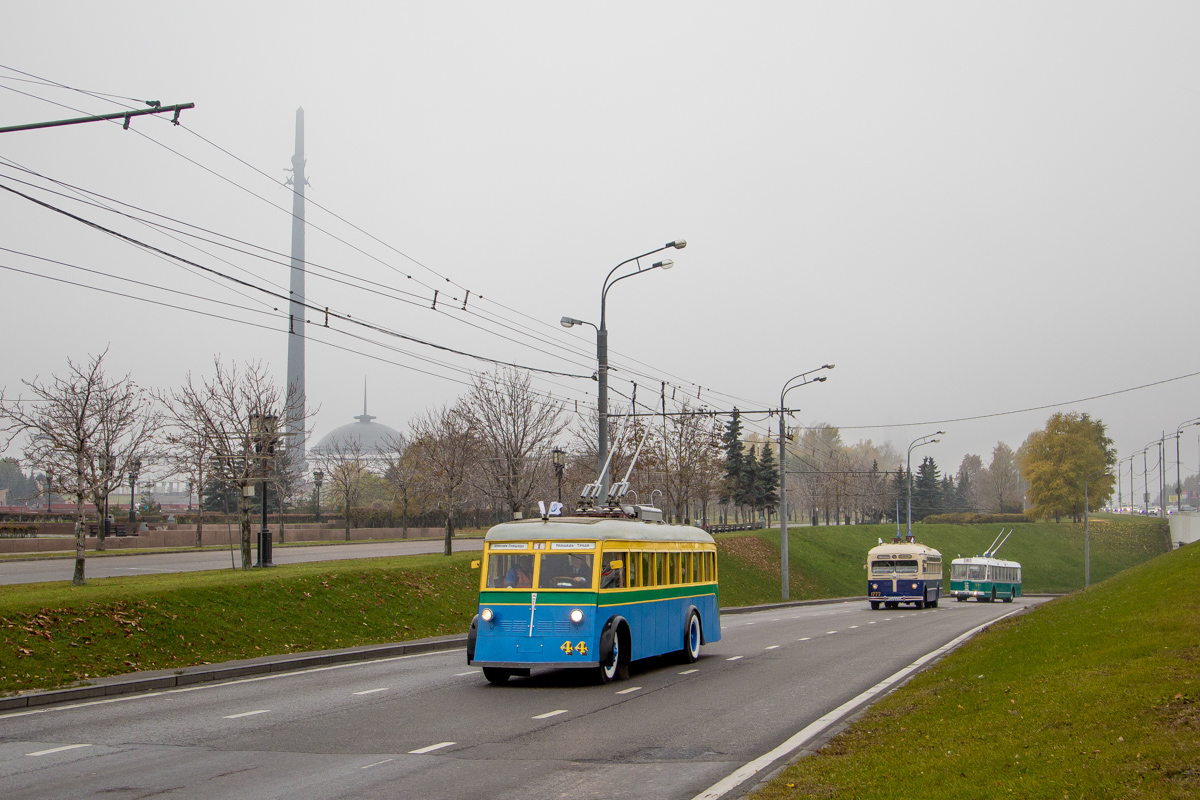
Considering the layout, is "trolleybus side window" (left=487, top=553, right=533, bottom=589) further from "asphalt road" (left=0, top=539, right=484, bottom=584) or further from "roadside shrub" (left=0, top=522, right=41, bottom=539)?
"roadside shrub" (left=0, top=522, right=41, bottom=539)

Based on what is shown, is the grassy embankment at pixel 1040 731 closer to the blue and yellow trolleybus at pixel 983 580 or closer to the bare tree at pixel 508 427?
the bare tree at pixel 508 427

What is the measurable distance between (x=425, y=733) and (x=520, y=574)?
429 centimetres

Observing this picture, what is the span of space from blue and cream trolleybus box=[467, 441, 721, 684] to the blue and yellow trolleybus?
4582 cm

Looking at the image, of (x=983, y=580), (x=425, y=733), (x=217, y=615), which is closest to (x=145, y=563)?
(x=217, y=615)

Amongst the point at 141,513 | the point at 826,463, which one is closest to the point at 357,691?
the point at 141,513

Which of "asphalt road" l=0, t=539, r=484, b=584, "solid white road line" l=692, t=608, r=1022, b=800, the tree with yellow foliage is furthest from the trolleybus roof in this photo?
the tree with yellow foliage

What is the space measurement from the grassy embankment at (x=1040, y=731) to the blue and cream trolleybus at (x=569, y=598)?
4098mm

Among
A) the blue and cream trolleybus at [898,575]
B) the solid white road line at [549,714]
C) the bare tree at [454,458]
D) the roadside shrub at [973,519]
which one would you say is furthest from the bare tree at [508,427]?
the roadside shrub at [973,519]

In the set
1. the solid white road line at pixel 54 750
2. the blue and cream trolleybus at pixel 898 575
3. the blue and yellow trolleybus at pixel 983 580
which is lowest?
the blue and yellow trolleybus at pixel 983 580

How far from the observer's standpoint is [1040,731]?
8.86 meters

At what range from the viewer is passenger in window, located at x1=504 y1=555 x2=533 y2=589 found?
15.1 metres

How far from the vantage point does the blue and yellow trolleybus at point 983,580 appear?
57969 mm

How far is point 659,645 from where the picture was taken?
679 inches

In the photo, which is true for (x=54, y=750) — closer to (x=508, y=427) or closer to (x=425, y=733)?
(x=425, y=733)
